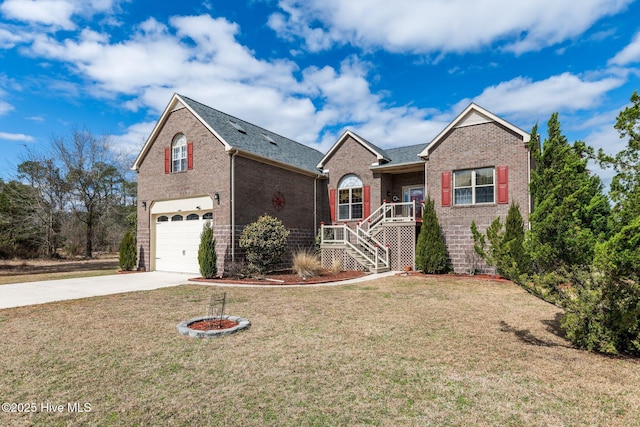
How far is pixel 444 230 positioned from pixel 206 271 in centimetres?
1070

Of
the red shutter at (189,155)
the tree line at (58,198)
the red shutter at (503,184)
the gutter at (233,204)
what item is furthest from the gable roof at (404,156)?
the tree line at (58,198)

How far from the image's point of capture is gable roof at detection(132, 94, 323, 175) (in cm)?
1558

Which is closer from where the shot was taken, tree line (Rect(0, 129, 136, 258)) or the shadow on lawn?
the shadow on lawn

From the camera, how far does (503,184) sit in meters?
14.4

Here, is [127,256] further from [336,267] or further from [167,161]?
[336,267]

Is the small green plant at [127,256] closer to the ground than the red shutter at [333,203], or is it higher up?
closer to the ground

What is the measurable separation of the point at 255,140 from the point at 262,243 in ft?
20.8

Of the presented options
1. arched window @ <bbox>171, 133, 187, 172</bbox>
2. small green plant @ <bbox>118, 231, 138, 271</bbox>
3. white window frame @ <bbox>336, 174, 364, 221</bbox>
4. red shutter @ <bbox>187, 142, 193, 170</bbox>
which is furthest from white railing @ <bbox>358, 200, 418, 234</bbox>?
small green plant @ <bbox>118, 231, 138, 271</bbox>

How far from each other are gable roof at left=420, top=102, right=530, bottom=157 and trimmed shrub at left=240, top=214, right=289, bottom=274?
25.7 feet

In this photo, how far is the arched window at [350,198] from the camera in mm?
19203

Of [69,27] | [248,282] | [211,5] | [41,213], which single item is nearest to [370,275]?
[248,282]

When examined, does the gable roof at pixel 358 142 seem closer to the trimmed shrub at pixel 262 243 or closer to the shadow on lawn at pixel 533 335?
the trimmed shrub at pixel 262 243

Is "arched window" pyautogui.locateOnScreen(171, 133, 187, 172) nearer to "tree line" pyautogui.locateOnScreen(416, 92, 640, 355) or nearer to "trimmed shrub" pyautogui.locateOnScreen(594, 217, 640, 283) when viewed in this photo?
"tree line" pyautogui.locateOnScreen(416, 92, 640, 355)

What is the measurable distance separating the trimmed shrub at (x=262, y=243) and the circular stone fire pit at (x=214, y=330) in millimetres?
6732
